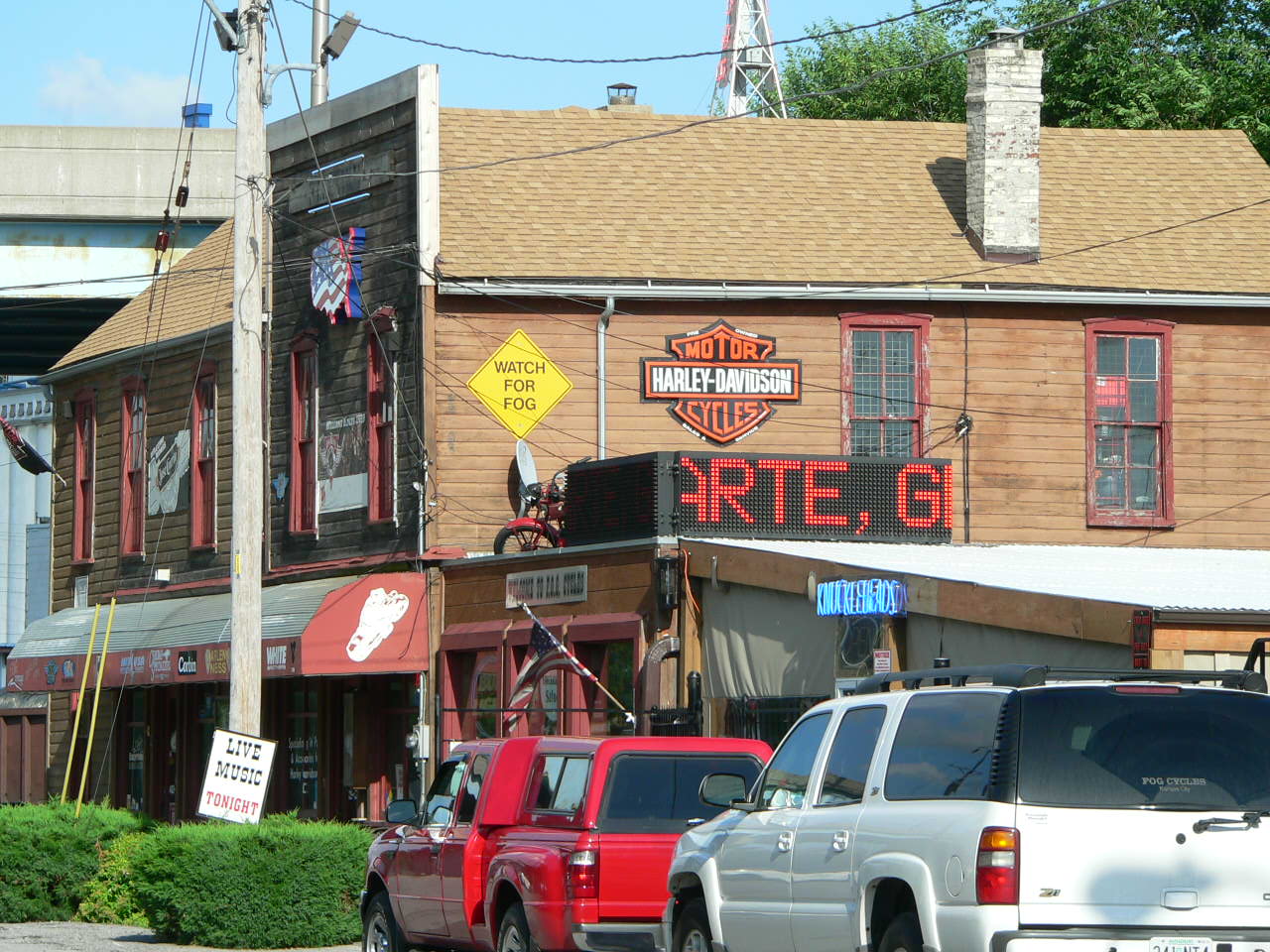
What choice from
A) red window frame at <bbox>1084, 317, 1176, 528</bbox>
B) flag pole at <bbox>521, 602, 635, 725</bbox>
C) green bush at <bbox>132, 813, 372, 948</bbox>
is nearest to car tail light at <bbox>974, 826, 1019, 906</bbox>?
green bush at <bbox>132, 813, 372, 948</bbox>

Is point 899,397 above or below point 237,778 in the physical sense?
above

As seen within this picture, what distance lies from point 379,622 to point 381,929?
1041 cm

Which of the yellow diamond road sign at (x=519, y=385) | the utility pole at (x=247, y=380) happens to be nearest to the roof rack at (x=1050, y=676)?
the utility pole at (x=247, y=380)

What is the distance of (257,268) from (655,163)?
9.62 m

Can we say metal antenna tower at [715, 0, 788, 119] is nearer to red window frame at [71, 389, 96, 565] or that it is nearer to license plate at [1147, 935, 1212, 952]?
red window frame at [71, 389, 96, 565]

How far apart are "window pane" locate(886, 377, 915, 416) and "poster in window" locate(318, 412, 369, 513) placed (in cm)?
701

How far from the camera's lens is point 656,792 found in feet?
43.1

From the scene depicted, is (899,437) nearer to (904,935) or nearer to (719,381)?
(719,381)

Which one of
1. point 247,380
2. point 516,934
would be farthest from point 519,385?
point 516,934

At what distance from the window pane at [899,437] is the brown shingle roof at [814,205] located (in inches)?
75.7

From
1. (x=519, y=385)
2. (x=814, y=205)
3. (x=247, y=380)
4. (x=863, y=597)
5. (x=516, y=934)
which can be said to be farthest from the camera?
(x=814, y=205)

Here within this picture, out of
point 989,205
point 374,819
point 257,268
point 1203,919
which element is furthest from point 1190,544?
point 1203,919

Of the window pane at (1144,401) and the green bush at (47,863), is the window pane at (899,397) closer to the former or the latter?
the window pane at (1144,401)

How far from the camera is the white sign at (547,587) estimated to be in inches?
939
